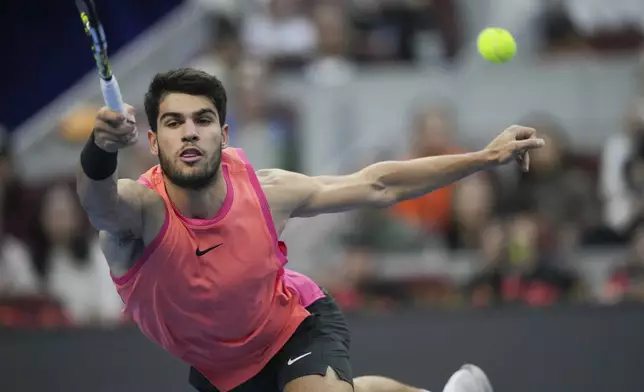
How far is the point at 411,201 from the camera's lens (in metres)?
9.93

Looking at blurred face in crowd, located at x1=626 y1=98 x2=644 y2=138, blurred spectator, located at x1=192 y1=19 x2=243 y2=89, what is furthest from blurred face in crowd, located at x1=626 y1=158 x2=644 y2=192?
blurred spectator, located at x1=192 y1=19 x2=243 y2=89

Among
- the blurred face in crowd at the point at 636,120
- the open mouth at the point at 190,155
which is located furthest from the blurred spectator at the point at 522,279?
the open mouth at the point at 190,155

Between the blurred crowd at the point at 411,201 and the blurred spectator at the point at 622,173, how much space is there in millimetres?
17

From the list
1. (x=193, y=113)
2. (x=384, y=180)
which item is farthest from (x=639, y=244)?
(x=193, y=113)

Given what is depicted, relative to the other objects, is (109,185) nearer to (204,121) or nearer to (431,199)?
(204,121)

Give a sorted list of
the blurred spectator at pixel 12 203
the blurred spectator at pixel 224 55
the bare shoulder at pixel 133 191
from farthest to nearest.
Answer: the blurred spectator at pixel 224 55 < the blurred spectator at pixel 12 203 < the bare shoulder at pixel 133 191

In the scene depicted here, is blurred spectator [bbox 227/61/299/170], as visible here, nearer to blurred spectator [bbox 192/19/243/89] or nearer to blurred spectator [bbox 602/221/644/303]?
blurred spectator [bbox 192/19/243/89]

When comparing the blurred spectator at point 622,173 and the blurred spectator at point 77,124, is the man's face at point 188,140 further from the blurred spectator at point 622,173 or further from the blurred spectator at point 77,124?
the blurred spectator at point 77,124

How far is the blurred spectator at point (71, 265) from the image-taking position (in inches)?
367

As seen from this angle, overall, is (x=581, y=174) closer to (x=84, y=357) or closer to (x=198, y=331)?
(x=84, y=357)

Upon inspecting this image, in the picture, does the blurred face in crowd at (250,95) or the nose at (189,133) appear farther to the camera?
the blurred face in crowd at (250,95)

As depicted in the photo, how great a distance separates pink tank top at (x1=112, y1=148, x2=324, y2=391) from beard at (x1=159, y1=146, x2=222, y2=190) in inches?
4.7

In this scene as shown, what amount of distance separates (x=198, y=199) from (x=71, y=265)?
462 centimetres

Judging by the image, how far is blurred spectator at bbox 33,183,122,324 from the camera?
9320mm
